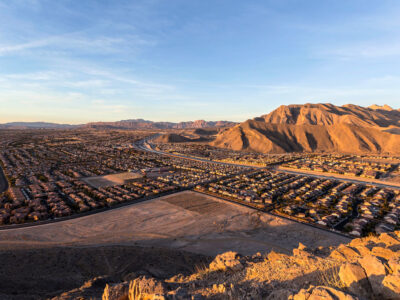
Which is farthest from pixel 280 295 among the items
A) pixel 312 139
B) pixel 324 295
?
pixel 312 139

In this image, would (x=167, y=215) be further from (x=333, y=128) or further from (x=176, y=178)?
(x=333, y=128)

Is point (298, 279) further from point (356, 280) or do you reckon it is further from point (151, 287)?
point (151, 287)

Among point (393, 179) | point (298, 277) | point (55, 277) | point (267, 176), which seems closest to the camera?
point (298, 277)

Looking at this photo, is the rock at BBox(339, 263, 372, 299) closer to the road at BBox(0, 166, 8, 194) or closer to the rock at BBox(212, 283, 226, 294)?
the rock at BBox(212, 283, 226, 294)

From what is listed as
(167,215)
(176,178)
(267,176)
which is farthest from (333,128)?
(167,215)

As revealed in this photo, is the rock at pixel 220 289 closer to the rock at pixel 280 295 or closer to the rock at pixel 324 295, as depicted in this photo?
the rock at pixel 280 295

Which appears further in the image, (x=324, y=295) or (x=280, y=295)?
(x=280, y=295)
